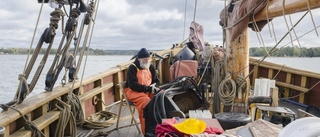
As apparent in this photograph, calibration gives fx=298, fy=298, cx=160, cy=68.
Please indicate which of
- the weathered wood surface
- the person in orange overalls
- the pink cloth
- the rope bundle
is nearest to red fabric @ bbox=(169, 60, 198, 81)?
the pink cloth

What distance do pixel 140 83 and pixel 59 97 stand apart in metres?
1.02

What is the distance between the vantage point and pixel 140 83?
3.83 meters

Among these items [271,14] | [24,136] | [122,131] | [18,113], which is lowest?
[122,131]

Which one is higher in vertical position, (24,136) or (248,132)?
(248,132)

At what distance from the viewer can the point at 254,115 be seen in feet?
10.2

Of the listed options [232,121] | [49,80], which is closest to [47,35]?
[49,80]

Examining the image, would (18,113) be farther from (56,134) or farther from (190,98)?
(190,98)

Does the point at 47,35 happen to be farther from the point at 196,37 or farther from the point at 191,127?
the point at 196,37

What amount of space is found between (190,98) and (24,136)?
2030 millimetres

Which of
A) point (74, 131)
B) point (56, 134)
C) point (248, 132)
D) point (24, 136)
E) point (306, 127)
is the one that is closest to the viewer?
point (306, 127)

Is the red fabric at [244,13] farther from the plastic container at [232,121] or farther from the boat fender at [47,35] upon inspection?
the boat fender at [47,35]

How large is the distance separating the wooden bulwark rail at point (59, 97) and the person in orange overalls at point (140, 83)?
2.01 feet

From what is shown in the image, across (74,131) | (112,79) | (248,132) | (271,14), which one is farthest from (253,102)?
(112,79)

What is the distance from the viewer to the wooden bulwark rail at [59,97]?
248cm
